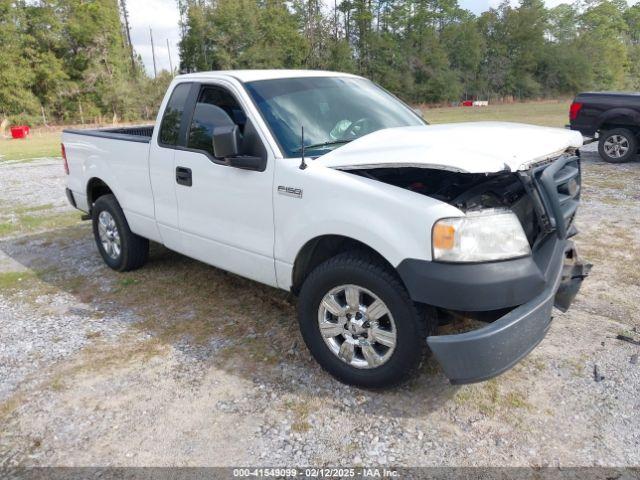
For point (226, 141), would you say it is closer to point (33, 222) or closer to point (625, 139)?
point (33, 222)

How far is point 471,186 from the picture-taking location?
310 cm

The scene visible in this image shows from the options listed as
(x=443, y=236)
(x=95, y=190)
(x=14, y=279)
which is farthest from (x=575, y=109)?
(x=14, y=279)

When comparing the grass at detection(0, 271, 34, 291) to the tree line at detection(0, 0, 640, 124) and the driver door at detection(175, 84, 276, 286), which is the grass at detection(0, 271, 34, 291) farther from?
the tree line at detection(0, 0, 640, 124)

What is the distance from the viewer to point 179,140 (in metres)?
4.37

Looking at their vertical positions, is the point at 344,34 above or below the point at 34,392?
above

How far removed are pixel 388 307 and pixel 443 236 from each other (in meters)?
0.53

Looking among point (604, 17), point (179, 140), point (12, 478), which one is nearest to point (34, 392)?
point (12, 478)

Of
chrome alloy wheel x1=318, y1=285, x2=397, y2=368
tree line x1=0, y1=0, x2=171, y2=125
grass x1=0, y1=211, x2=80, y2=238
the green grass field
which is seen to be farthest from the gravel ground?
tree line x1=0, y1=0, x2=171, y2=125

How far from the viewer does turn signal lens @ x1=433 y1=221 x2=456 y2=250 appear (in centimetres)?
271

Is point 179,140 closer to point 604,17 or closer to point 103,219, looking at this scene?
point 103,219

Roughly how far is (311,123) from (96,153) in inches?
110

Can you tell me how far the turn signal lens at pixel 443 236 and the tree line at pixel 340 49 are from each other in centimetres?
5270

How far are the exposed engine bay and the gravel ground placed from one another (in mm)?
1048

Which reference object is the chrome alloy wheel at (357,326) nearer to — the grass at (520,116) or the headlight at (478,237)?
the headlight at (478,237)
